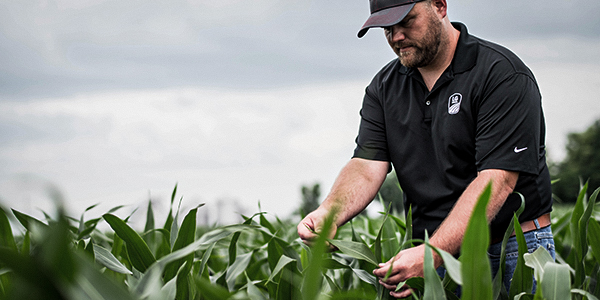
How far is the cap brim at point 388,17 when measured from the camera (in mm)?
A: 1616

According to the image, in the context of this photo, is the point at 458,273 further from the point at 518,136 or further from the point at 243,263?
the point at 518,136

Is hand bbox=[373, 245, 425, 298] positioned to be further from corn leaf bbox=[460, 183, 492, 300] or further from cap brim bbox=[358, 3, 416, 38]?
cap brim bbox=[358, 3, 416, 38]

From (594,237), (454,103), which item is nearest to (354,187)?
(454,103)

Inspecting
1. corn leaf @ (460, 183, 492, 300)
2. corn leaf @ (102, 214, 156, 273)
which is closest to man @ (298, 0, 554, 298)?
corn leaf @ (102, 214, 156, 273)

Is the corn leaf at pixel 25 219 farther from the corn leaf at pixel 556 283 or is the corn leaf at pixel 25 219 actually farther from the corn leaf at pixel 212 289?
the corn leaf at pixel 556 283

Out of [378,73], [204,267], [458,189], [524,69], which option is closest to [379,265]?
[204,267]

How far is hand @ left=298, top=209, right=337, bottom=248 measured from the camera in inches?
54.3

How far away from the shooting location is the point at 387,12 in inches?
66.1

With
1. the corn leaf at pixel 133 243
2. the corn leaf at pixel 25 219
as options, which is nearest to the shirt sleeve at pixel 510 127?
the corn leaf at pixel 133 243

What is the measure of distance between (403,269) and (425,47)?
93 centimetres

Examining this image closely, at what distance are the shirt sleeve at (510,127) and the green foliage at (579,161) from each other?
3896cm

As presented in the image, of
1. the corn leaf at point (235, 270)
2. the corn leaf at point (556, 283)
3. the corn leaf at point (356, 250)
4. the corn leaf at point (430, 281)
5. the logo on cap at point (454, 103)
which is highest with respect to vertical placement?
the logo on cap at point (454, 103)

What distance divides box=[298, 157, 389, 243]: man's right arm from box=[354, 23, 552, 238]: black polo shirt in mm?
55

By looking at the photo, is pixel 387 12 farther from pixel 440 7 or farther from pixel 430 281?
pixel 430 281
